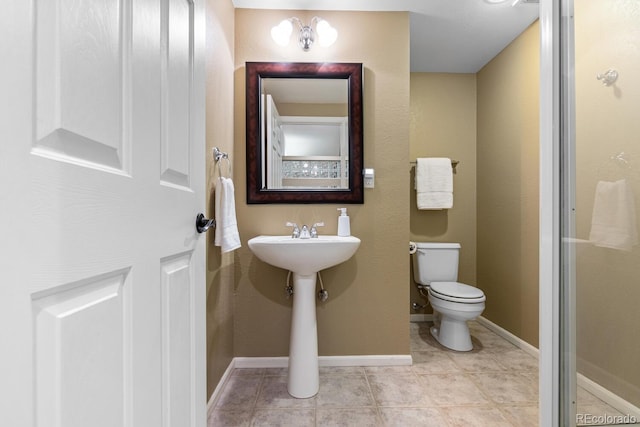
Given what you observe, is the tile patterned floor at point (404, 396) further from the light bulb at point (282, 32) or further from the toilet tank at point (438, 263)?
the light bulb at point (282, 32)

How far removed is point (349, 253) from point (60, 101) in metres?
1.34

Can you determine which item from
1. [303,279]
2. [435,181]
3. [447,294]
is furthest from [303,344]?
[435,181]

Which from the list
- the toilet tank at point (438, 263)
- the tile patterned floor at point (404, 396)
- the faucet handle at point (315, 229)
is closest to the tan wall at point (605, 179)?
the tile patterned floor at point (404, 396)

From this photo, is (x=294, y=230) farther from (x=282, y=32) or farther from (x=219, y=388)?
(x=282, y=32)

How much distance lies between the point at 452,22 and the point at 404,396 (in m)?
2.40

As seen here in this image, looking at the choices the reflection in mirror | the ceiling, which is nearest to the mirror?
the reflection in mirror

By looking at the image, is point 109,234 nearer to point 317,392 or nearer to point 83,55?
point 83,55

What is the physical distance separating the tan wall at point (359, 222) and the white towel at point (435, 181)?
62 centimetres

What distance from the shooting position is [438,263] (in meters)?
2.34

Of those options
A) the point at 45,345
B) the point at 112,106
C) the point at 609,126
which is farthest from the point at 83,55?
the point at 609,126

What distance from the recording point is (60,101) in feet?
1.32

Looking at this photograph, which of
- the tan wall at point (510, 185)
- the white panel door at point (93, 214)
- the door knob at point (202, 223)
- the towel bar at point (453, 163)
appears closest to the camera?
the white panel door at point (93, 214)

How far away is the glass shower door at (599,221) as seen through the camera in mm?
924

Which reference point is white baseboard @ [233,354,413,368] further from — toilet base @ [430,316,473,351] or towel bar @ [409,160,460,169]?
towel bar @ [409,160,460,169]
